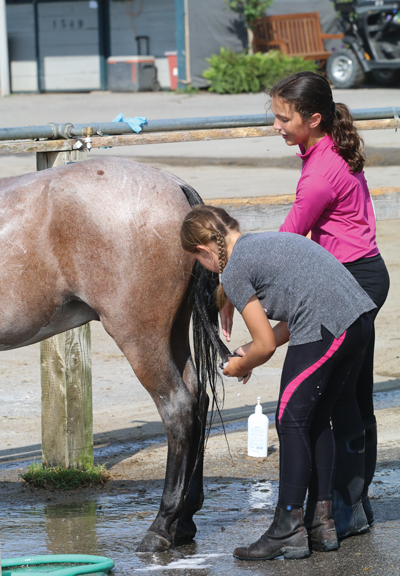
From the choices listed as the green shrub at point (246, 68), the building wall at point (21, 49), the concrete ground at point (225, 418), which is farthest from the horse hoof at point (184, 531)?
the building wall at point (21, 49)

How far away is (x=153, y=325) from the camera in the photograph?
3098 mm

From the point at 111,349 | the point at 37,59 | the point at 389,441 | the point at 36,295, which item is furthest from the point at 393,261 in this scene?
the point at 37,59

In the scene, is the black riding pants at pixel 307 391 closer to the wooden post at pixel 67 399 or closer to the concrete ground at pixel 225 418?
the concrete ground at pixel 225 418

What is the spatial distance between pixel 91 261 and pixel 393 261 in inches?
239

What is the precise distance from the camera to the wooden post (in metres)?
3.95

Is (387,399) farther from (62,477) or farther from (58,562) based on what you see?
(58,562)

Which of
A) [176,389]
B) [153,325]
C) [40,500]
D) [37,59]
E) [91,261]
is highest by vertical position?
[37,59]

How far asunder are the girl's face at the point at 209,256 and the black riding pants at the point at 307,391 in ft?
1.40

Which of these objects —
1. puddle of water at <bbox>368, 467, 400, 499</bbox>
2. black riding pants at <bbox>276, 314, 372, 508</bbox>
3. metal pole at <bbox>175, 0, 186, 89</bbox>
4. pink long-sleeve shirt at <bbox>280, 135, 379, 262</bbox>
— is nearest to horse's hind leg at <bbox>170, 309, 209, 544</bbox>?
black riding pants at <bbox>276, 314, 372, 508</bbox>

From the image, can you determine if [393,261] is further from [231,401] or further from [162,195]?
[162,195]

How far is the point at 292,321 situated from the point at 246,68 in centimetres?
1862

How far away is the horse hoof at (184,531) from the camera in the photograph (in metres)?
3.24

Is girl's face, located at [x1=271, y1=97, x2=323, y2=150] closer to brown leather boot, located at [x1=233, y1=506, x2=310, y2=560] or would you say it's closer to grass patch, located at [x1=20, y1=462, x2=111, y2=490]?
brown leather boot, located at [x1=233, y1=506, x2=310, y2=560]

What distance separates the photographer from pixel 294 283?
9.21ft
